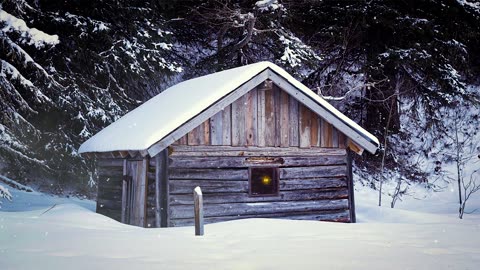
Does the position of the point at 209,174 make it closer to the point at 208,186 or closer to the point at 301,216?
the point at 208,186

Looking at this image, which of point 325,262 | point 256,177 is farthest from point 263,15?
point 325,262

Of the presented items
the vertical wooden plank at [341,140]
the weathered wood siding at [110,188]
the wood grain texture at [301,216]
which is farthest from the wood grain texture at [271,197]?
the weathered wood siding at [110,188]

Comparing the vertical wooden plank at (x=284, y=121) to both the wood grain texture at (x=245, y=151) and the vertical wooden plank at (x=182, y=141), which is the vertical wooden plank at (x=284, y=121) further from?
the vertical wooden plank at (x=182, y=141)

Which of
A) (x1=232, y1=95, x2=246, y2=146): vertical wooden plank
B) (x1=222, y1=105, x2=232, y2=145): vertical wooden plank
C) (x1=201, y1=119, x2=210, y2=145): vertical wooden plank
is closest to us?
(x1=201, y1=119, x2=210, y2=145): vertical wooden plank

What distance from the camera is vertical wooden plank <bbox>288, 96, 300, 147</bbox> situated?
13.3 metres

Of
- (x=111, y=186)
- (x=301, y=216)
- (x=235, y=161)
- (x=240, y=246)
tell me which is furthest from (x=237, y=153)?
(x=240, y=246)

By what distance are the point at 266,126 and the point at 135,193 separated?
12.0 ft

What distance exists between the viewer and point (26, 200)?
2052cm

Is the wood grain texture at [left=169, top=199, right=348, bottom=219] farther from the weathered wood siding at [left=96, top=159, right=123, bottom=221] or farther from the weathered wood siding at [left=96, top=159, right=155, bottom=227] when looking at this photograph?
the weathered wood siding at [left=96, top=159, right=123, bottom=221]

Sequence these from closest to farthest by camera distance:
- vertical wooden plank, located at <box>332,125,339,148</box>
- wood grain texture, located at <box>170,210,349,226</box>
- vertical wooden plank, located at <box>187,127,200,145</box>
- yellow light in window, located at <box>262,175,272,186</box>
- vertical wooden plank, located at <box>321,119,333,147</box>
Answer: wood grain texture, located at <box>170,210,349,226</box> < vertical wooden plank, located at <box>187,127,200,145</box> < vertical wooden plank, located at <box>321,119,333,147</box> < vertical wooden plank, located at <box>332,125,339,148</box> < yellow light in window, located at <box>262,175,272,186</box>

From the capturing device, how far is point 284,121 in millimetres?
13203

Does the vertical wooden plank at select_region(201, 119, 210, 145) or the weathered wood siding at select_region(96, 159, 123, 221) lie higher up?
the vertical wooden plank at select_region(201, 119, 210, 145)

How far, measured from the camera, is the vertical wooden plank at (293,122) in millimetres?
13281

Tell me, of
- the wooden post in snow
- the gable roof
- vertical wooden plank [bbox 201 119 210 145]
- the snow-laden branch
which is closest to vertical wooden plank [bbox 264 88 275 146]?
the gable roof
